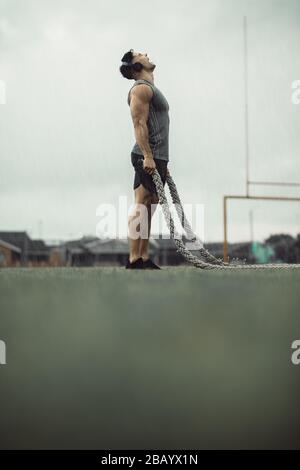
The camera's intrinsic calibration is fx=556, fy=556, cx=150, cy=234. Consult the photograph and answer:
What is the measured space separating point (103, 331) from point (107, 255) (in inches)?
1113

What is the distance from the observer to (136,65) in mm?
3086

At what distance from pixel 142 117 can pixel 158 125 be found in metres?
0.12

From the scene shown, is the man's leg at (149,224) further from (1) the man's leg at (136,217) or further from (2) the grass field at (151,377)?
(2) the grass field at (151,377)

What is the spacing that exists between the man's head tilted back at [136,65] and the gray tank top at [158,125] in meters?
0.11

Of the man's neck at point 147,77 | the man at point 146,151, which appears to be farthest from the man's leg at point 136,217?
the man's neck at point 147,77

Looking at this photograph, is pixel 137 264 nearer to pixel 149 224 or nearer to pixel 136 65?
pixel 149 224

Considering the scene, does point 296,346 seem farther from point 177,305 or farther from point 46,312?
point 46,312

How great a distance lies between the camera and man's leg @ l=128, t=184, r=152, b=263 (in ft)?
9.53

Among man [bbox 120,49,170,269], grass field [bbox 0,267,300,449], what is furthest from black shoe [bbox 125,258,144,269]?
grass field [bbox 0,267,300,449]

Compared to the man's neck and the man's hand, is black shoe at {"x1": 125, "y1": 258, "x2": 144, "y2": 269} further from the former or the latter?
the man's neck

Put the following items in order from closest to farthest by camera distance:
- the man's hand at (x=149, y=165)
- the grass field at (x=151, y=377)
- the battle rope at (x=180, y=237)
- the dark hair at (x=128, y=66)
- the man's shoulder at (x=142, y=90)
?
1. the grass field at (x=151, y=377)
2. the battle rope at (x=180, y=237)
3. the man's hand at (x=149, y=165)
4. the man's shoulder at (x=142, y=90)
5. the dark hair at (x=128, y=66)

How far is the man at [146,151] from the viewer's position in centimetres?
286

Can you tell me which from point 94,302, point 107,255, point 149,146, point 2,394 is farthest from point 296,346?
point 107,255

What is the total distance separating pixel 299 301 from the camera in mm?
1105
